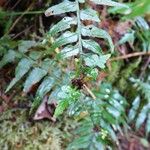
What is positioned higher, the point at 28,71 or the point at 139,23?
the point at 28,71

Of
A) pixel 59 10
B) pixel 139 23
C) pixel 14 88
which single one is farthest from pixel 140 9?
pixel 14 88

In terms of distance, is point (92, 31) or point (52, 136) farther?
point (52, 136)

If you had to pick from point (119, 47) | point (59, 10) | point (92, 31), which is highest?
point (59, 10)

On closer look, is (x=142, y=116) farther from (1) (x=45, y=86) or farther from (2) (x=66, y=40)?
(2) (x=66, y=40)

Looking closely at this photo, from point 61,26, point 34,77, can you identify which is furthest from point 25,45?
point 61,26

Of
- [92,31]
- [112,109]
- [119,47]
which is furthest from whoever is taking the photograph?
[119,47]

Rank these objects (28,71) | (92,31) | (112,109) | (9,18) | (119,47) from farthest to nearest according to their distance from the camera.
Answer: (119,47) < (112,109) < (9,18) < (28,71) < (92,31)

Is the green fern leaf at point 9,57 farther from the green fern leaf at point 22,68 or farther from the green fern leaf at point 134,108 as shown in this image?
the green fern leaf at point 134,108

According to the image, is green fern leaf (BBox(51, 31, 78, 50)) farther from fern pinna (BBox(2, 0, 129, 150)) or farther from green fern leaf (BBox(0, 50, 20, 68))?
green fern leaf (BBox(0, 50, 20, 68))

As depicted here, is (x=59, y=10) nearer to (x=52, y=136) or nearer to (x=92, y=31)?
(x=92, y=31)
